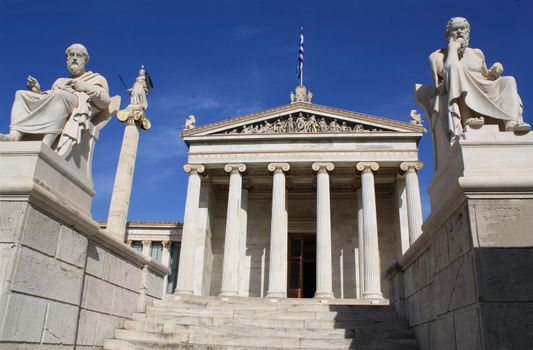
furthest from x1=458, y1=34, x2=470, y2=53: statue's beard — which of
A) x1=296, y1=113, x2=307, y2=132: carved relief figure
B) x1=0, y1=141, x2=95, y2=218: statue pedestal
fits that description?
x1=296, y1=113, x2=307, y2=132: carved relief figure

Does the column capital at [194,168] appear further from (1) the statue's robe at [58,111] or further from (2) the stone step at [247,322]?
(1) the statue's robe at [58,111]

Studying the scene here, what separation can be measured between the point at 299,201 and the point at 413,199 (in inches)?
301

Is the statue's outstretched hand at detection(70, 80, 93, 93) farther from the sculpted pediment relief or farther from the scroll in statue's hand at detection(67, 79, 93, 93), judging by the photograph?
the sculpted pediment relief

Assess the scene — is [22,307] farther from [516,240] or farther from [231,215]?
[231,215]

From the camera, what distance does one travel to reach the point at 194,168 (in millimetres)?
25125

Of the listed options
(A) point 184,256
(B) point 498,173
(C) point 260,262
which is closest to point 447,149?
(B) point 498,173

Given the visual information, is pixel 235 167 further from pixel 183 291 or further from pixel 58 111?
pixel 58 111

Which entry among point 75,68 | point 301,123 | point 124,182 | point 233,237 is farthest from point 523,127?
point 301,123

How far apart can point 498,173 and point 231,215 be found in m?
19.1

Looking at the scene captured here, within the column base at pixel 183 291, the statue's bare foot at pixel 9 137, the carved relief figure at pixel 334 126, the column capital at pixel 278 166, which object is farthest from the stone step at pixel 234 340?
the carved relief figure at pixel 334 126

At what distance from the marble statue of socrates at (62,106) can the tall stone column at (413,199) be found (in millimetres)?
18648

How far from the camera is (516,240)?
489 cm

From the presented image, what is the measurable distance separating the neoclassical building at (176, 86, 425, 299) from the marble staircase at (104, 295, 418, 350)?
1161 cm

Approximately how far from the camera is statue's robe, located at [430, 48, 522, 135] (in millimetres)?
5793
